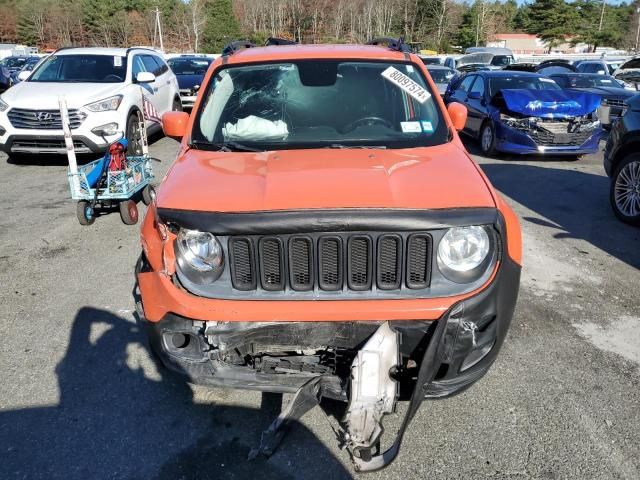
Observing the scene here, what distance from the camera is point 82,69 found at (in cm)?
951

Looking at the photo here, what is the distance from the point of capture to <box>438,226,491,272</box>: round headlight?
2.46 metres

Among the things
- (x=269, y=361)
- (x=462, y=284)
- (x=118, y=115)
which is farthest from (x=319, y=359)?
(x=118, y=115)

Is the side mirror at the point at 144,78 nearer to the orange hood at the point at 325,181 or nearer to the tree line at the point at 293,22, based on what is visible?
the orange hood at the point at 325,181

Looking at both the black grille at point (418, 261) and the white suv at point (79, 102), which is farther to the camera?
the white suv at point (79, 102)

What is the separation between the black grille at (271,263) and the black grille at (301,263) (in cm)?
5

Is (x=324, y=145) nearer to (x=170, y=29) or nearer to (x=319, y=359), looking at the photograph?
(x=319, y=359)

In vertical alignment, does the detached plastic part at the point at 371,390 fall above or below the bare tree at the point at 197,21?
below

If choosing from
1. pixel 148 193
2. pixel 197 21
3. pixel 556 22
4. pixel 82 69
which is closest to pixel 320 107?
pixel 148 193

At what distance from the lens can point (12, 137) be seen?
8.27 m

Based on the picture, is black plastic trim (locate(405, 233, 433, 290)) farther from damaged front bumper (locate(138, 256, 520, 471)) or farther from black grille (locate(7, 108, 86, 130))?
black grille (locate(7, 108, 86, 130))

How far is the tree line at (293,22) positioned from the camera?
7300cm

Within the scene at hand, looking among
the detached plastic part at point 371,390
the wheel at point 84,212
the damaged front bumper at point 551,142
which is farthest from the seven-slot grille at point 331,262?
the damaged front bumper at point 551,142

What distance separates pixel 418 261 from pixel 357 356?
50 centimetres

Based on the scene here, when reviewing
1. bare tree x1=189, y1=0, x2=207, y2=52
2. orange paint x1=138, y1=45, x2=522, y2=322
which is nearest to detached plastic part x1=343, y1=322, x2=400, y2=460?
orange paint x1=138, y1=45, x2=522, y2=322
